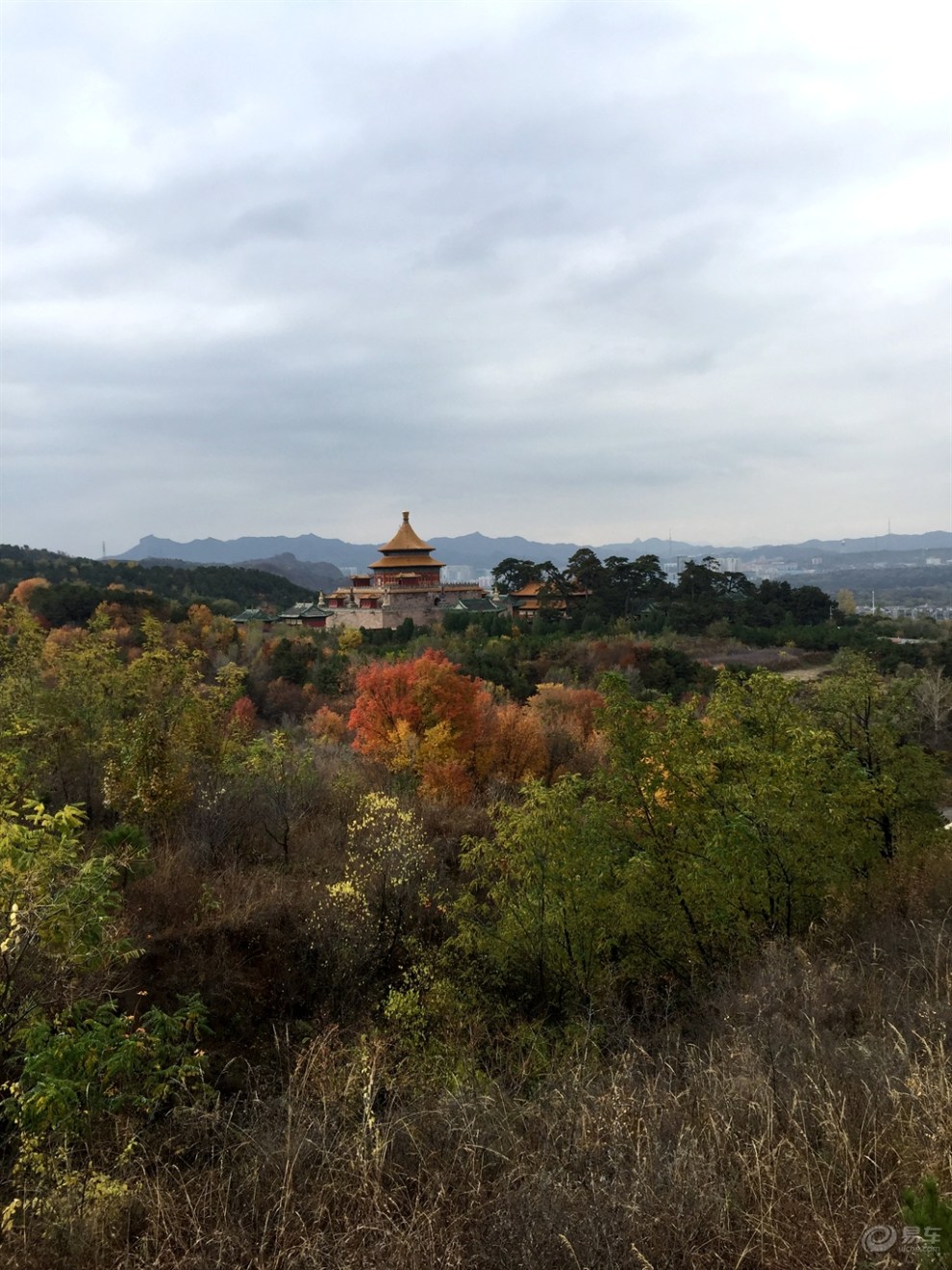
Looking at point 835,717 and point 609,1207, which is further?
point 835,717

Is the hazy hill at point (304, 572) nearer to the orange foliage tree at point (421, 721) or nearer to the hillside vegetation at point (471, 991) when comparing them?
the orange foliage tree at point (421, 721)

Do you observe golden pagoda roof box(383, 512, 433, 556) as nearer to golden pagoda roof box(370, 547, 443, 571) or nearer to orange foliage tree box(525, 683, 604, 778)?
golden pagoda roof box(370, 547, 443, 571)

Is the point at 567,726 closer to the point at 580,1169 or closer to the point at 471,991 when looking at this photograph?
the point at 471,991

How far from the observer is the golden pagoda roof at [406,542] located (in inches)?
1740

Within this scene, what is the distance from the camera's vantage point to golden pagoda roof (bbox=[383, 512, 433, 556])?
4419cm

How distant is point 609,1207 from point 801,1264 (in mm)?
629

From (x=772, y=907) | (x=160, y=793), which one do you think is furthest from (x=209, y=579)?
(x=772, y=907)

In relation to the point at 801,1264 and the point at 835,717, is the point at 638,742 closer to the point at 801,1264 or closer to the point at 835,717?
the point at 835,717

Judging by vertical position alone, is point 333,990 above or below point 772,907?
below

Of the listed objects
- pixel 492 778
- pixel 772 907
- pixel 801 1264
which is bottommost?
pixel 492 778

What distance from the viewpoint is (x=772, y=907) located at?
661 cm

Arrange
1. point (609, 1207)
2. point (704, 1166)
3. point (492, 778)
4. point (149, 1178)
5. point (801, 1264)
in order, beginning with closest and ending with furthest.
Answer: point (801, 1264), point (609, 1207), point (704, 1166), point (149, 1178), point (492, 778)

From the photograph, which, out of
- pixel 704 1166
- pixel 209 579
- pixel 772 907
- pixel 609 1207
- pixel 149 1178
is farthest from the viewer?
pixel 209 579

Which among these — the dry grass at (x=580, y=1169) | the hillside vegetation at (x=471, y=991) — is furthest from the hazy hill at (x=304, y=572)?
the dry grass at (x=580, y=1169)
